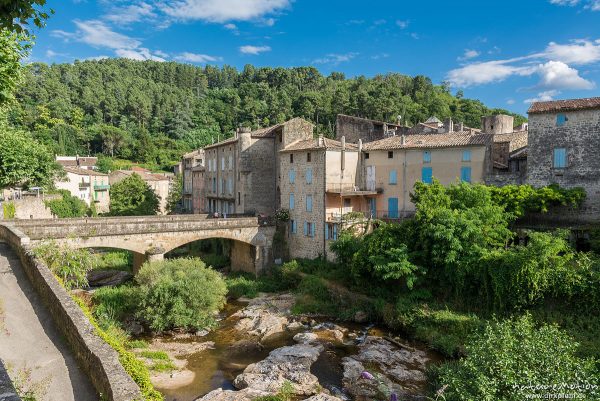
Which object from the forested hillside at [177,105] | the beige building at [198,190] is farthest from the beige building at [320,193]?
the forested hillside at [177,105]

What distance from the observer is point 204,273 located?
23422 mm

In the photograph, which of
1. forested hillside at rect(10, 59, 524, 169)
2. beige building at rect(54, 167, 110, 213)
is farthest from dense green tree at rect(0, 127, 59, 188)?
forested hillside at rect(10, 59, 524, 169)

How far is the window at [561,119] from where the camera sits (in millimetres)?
23781

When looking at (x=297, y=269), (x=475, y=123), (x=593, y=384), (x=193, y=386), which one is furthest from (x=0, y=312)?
(x=475, y=123)

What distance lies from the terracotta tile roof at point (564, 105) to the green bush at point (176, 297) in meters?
20.7

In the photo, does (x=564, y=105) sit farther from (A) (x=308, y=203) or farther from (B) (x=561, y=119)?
(A) (x=308, y=203)

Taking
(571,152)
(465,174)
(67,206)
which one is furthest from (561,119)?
(67,206)

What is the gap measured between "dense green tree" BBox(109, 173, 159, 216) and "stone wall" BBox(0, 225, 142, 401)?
32979 millimetres

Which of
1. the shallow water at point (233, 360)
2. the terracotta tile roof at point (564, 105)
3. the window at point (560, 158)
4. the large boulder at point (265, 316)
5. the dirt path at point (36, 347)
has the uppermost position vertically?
→ the terracotta tile roof at point (564, 105)

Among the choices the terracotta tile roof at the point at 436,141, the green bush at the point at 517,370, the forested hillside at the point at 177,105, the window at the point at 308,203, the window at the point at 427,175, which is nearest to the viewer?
the green bush at the point at 517,370

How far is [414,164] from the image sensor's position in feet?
94.5

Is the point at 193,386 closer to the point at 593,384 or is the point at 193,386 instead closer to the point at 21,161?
the point at 593,384

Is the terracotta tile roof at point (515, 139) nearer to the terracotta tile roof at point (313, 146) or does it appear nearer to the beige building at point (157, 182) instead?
Result: the terracotta tile roof at point (313, 146)

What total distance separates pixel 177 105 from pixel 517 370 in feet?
325
